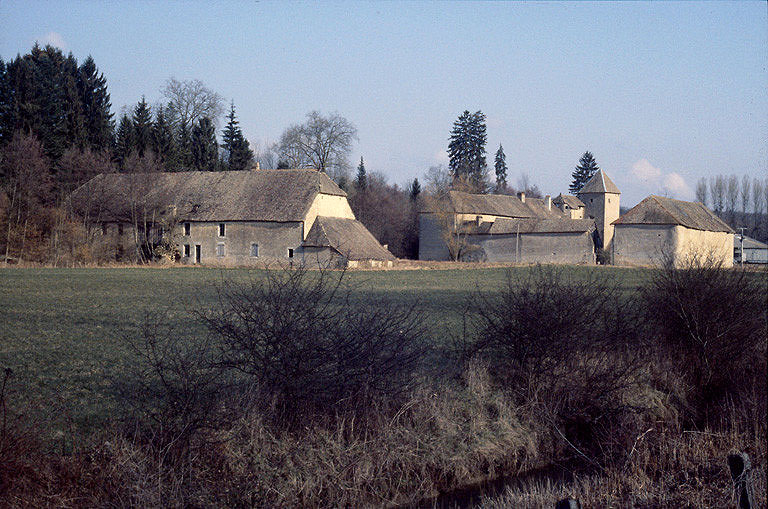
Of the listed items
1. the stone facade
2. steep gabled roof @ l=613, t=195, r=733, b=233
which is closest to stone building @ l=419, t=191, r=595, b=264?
the stone facade

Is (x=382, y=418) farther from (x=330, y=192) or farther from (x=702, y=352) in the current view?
(x=330, y=192)

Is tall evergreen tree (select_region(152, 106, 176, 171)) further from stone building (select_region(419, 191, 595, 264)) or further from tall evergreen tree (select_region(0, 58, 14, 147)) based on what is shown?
stone building (select_region(419, 191, 595, 264))

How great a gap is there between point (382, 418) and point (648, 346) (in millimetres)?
7239

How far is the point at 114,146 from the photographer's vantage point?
182 feet

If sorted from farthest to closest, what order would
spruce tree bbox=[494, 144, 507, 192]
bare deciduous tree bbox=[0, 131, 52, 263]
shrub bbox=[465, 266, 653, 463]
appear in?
spruce tree bbox=[494, 144, 507, 192] < bare deciduous tree bbox=[0, 131, 52, 263] < shrub bbox=[465, 266, 653, 463]

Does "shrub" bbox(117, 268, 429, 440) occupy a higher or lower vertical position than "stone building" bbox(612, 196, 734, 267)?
lower

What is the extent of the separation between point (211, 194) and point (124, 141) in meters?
10.4

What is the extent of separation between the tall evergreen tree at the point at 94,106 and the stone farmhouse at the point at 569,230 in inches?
1170

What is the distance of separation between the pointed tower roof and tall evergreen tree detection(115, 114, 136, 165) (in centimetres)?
4689

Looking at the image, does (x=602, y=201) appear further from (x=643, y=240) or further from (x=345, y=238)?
(x=345, y=238)

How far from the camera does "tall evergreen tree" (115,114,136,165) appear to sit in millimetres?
55562

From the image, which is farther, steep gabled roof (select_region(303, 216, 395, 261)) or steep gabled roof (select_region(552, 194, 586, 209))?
steep gabled roof (select_region(552, 194, 586, 209))

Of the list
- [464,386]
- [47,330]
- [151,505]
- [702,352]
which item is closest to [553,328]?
[464,386]

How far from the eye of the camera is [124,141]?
55.8 m
